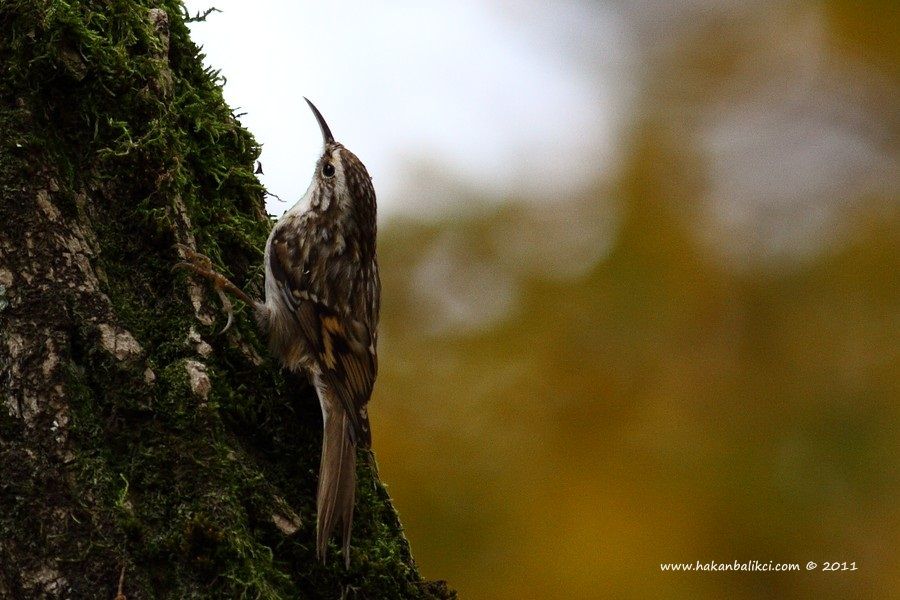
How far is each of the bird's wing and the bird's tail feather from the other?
0.07 m

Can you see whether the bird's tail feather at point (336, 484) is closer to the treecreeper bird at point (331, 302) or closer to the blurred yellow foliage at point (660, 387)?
the treecreeper bird at point (331, 302)

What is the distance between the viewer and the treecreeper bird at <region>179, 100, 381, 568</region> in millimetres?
2141

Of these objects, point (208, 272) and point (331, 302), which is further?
point (331, 302)

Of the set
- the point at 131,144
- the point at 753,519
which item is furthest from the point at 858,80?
the point at 131,144

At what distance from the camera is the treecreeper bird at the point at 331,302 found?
2.14 metres

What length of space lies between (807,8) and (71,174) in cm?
346

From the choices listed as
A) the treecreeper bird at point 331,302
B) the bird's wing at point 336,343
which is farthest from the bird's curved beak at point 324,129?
the bird's wing at point 336,343

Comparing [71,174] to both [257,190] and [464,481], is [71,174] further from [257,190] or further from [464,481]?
[464,481]

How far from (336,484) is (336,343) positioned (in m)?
0.72

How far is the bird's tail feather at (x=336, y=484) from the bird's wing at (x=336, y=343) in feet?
0.22

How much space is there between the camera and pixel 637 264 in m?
4.03

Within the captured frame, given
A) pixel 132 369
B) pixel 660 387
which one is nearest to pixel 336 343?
pixel 132 369

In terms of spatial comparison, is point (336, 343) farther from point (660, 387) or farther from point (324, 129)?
point (660, 387)

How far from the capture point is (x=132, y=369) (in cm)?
189
